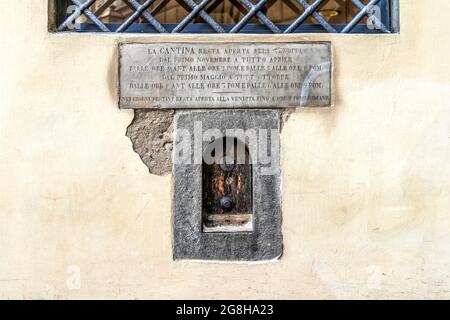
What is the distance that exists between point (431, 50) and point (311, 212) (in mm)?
1256

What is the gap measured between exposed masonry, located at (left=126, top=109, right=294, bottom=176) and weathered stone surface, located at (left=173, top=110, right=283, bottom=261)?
0.06 meters

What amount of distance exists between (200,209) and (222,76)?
33.0 inches

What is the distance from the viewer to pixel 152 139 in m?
3.09

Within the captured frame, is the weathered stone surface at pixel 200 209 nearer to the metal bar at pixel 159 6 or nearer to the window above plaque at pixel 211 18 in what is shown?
the window above plaque at pixel 211 18

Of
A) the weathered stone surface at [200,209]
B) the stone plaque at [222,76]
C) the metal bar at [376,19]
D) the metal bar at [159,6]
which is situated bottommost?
the weathered stone surface at [200,209]

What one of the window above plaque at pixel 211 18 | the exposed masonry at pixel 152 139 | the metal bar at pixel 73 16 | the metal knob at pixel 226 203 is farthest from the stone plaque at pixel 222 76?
the metal knob at pixel 226 203

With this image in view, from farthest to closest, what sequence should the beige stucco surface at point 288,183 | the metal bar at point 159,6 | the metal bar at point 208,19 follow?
the metal bar at point 159,6, the metal bar at point 208,19, the beige stucco surface at point 288,183

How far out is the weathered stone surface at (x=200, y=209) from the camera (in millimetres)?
3076

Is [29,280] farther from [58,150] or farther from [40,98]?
[40,98]

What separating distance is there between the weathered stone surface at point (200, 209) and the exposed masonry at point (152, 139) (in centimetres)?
6

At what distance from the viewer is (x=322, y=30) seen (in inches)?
127

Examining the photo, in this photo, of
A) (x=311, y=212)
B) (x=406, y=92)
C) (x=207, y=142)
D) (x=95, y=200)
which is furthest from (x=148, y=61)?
(x=406, y=92)

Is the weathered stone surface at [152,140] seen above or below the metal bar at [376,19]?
below

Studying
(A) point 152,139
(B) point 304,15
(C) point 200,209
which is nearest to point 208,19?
(B) point 304,15
